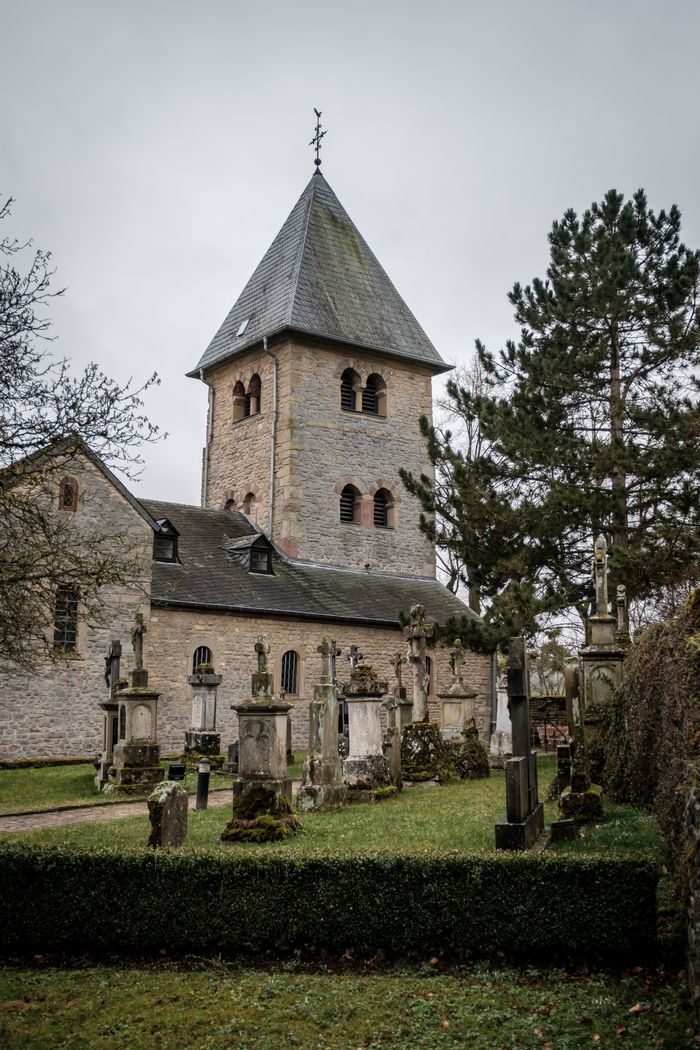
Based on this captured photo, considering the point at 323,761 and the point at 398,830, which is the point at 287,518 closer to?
the point at 323,761

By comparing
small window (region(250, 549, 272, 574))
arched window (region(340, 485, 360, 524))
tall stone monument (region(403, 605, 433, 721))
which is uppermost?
arched window (region(340, 485, 360, 524))

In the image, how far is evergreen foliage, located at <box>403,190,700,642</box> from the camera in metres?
19.2

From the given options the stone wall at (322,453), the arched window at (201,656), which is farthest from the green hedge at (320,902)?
the stone wall at (322,453)

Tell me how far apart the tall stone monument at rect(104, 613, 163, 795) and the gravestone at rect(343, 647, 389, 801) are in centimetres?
399

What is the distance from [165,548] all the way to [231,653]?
3529 mm

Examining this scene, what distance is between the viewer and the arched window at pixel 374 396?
3334 cm

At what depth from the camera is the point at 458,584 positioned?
35.3 metres

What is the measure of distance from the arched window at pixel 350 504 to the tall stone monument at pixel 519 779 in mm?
21953

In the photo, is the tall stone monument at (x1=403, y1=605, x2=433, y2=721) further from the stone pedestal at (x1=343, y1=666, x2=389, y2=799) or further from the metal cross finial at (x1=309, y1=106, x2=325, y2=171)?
the metal cross finial at (x1=309, y1=106, x2=325, y2=171)

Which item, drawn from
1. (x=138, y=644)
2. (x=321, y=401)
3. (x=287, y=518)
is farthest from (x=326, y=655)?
(x=321, y=401)

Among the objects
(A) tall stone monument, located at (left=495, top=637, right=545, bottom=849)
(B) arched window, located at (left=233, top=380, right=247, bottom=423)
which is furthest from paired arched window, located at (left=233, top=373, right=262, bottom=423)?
(A) tall stone monument, located at (left=495, top=637, right=545, bottom=849)

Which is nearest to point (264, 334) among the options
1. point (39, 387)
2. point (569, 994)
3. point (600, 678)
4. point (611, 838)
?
point (600, 678)

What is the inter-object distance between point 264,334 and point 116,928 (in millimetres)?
26144

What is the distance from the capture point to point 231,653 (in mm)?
25078
